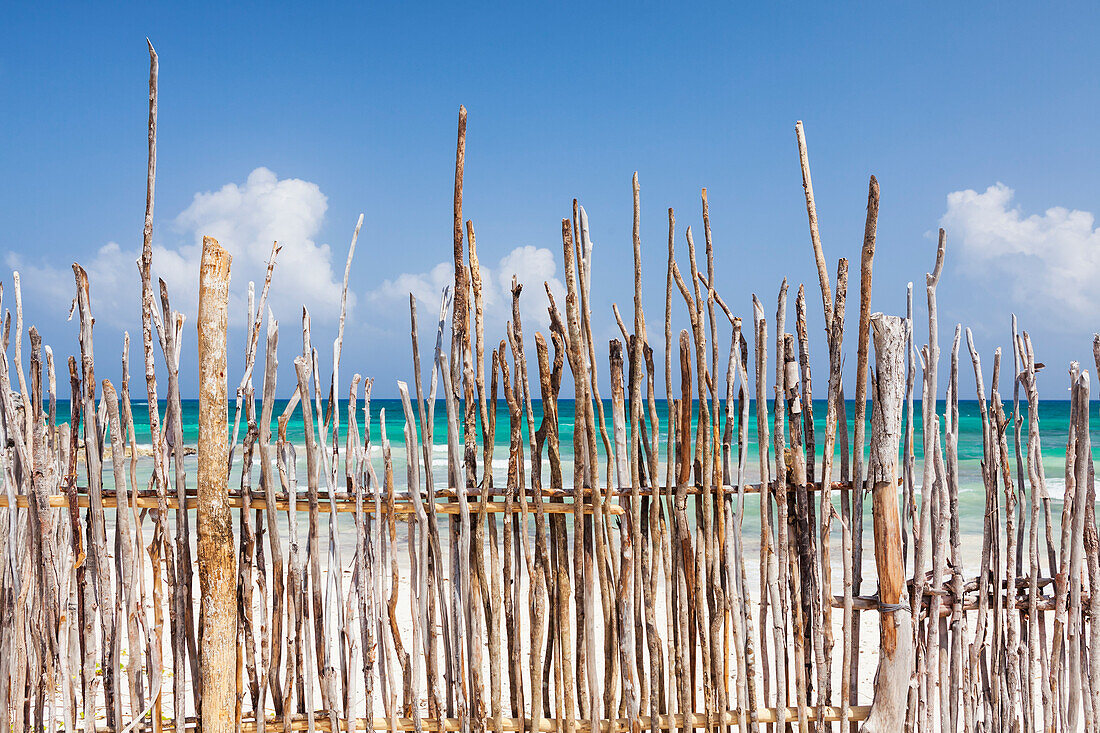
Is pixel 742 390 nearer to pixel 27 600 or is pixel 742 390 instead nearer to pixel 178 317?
pixel 178 317

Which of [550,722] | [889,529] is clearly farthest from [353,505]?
[889,529]

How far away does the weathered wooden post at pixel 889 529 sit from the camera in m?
2.08

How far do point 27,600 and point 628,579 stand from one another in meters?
1.69

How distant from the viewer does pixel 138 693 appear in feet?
6.95

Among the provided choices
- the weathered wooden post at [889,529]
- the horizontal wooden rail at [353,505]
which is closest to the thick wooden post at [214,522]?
the horizontal wooden rail at [353,505]

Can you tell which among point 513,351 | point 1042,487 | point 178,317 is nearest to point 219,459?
point 178,317

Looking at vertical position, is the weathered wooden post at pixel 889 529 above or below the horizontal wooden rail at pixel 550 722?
above

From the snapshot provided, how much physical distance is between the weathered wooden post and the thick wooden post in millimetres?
1793

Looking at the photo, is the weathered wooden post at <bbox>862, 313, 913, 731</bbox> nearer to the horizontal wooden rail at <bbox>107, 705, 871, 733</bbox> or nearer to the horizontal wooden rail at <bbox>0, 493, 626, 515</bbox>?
the horizontal wooden rail at <bbox>107, 705, 871, 733</bbox>

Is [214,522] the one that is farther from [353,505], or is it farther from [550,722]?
[550,722]

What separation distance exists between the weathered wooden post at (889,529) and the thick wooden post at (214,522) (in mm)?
1793

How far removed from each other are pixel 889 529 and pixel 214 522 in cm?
187

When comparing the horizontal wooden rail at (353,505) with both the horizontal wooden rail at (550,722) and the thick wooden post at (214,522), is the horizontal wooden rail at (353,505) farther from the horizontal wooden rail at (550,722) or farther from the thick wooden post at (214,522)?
the horizontal wooden rail at (550,722)

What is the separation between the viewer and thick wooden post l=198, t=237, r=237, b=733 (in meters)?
2.03
